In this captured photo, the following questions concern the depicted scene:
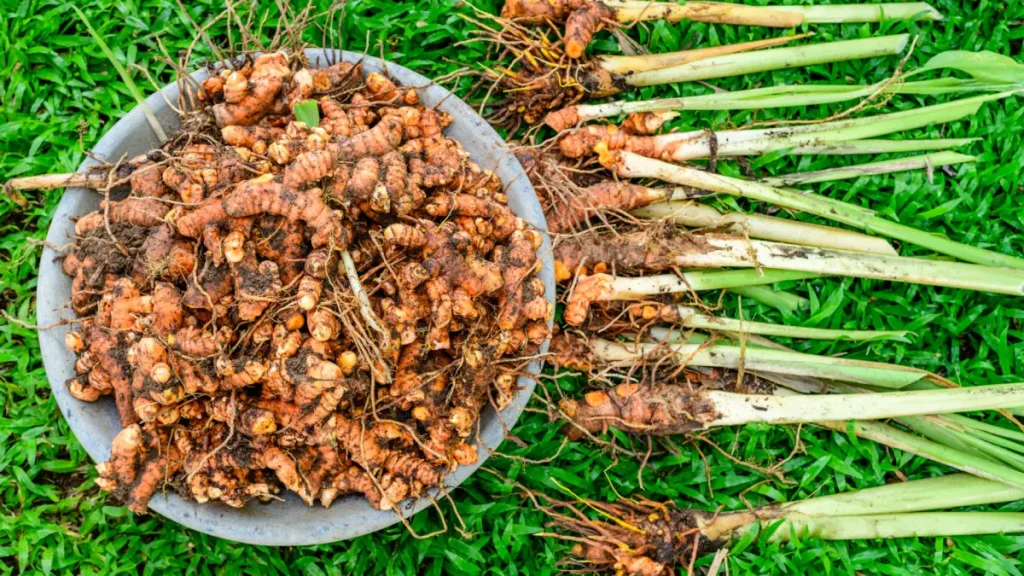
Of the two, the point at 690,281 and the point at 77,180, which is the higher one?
the point at 77,180

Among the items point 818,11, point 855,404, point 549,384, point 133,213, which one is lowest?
point 549,384

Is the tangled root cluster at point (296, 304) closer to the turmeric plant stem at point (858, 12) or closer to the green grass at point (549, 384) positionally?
the green grass at point (549, 384)

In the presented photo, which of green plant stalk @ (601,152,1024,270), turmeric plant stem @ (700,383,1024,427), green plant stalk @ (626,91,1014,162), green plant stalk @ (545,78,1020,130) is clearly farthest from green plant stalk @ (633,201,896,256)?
turmeric plant stem @ (700,383,1024,427)

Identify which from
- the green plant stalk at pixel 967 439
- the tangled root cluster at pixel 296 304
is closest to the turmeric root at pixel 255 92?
the tangled root cluster at pixel 296 304

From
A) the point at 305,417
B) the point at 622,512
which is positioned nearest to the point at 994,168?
the point at 622,512

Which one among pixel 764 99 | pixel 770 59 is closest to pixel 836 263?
pixel 764 99

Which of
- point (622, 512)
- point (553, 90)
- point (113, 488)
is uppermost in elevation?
point (553, 90)

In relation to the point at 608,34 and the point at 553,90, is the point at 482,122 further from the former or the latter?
the point at 608,34

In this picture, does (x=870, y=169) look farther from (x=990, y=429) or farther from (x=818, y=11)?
(x=990, y=429)
